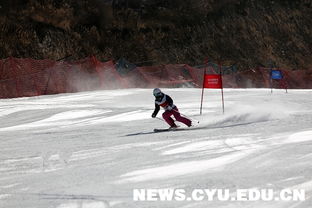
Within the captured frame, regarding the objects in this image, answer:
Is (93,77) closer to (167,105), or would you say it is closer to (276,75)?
(276,75)

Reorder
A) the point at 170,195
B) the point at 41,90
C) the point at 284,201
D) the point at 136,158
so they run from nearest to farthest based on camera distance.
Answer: the point at 284,201 < the point at 170,195 < the point at 136,158 < the point at 41,90

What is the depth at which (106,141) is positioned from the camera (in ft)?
36.3

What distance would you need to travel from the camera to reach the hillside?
127ft

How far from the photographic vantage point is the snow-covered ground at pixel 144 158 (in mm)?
6512

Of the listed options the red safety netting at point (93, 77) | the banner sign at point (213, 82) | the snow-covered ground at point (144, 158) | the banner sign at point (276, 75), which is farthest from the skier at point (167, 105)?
the banner sign at point (276, 75)

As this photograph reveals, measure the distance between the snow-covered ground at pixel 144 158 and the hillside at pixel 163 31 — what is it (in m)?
23.7

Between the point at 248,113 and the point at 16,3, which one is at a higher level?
the point at 16,3

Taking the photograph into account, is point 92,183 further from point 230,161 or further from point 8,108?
point 8,108

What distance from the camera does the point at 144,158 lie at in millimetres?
8672

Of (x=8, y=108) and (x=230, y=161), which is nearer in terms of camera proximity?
(x=230, y=161)

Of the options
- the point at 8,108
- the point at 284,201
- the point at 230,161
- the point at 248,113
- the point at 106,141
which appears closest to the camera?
the point at 284,201

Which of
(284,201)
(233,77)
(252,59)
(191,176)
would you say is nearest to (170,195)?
(191,176)

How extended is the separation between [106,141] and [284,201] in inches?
230

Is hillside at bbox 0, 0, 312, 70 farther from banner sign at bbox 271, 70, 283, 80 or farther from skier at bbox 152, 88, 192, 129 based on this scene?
skier at bbox 152, 88, 192, 129
